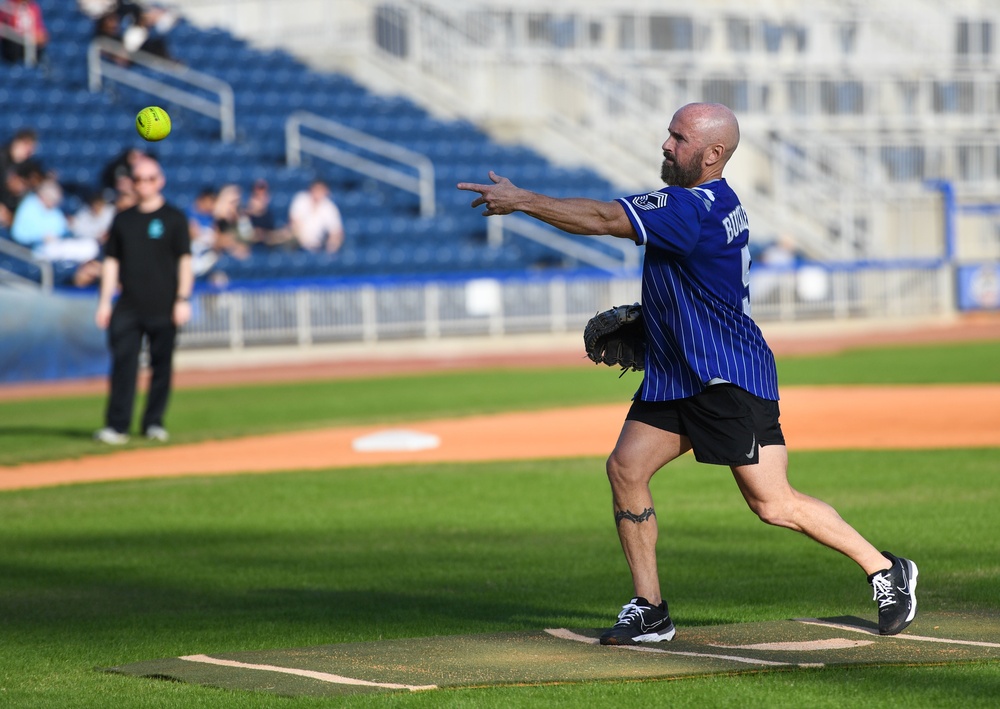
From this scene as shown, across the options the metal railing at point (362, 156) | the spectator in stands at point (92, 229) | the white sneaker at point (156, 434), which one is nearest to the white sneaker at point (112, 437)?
the white sneaker at point (156, 434)

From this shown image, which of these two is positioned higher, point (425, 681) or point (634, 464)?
point (634, 464)

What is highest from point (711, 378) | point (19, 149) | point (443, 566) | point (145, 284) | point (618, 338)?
point (19, 149)

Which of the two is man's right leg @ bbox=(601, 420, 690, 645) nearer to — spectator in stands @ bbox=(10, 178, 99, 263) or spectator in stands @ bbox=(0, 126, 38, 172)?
spectator in stands @ bbox=(10, 178, 99, 263)

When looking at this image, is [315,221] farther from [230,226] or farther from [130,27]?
[130,27]

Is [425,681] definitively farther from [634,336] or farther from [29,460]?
[29,460]

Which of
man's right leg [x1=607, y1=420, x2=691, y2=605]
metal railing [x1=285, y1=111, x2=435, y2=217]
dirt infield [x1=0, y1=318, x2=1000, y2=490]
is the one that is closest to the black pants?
dirt infield [x1=0, y1=318, x2=1000, y2=490]

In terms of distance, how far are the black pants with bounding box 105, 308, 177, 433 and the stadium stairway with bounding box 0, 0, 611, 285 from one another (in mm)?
8831

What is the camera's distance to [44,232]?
22672mm

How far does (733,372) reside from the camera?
5836mm

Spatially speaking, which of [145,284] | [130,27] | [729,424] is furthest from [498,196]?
[130,27]

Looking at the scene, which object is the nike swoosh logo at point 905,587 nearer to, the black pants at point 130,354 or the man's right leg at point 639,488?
the man's right leg at point 639,488

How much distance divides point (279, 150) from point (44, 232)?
7627 mm

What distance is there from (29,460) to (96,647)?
7385 millimetres

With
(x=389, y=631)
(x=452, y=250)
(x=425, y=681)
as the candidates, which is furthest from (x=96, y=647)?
(x=452, y=250)
